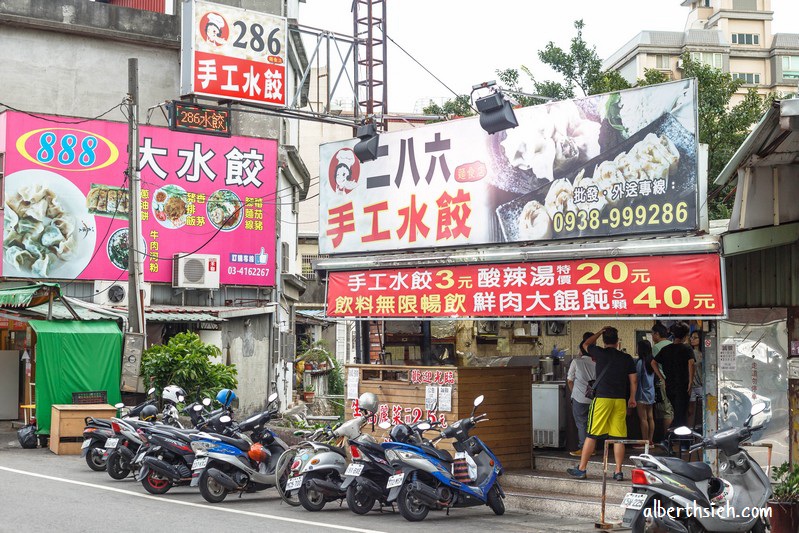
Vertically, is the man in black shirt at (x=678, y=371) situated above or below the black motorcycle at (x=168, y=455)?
above

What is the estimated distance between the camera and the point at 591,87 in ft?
103

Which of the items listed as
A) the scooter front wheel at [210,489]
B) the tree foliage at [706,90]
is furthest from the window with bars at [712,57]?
the scooter front wheel at [210,489]

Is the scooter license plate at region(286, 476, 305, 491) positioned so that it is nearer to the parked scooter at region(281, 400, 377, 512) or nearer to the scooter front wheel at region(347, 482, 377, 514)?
the parked scooter at region(281, 400, 377, 512)

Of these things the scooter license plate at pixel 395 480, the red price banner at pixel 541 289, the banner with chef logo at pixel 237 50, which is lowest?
the scooter license plate at pixel 395 480

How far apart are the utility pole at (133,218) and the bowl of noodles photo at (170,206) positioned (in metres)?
4.19

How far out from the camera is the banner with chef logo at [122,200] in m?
23.2

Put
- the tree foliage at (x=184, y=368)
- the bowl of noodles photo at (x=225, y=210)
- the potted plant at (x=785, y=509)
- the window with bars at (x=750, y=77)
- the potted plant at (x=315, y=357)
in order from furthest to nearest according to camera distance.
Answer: the window with bars at (x=750, y=77)
the potted plant at (x=315, y=357)
the bowl of noodles photo at (x=225, y=210)
the tree foliage at (x=184, y=368)
the potted plant at (x=785, y=509)

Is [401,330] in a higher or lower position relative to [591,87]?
lower

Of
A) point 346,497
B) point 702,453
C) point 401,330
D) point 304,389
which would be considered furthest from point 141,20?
point 702,453

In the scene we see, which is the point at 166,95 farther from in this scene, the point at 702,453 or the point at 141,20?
the point at 702,453

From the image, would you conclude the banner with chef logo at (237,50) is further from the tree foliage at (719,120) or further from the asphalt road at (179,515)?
the tree foliage at (719,120)

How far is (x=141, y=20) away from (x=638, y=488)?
22.4 meters

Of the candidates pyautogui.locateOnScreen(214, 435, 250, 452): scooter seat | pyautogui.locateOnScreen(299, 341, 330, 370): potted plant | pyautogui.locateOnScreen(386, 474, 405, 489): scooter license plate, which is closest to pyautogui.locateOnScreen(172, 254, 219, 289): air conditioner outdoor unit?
pyautogui.locateOnScreen(299, 341, 330, 370): potted plant

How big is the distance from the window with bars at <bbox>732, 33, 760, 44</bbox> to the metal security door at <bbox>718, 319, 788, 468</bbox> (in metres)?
65.5
